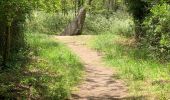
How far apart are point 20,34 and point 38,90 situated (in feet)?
20.2

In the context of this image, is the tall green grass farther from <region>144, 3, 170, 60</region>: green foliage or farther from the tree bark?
the tree bark

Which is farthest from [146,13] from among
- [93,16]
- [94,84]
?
[93,16]

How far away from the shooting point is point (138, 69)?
41.1 ft

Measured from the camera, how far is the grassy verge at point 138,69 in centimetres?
1019

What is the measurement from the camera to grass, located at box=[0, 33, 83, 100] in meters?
9.66

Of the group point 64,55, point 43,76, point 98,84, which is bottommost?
point 64,55

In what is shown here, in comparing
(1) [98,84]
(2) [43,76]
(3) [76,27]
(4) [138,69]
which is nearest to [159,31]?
(4) [138,69]

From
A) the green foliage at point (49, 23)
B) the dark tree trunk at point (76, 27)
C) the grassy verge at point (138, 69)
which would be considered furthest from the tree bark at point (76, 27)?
the grassy verge at point (138, 69)

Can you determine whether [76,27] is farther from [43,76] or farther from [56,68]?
[43,76]

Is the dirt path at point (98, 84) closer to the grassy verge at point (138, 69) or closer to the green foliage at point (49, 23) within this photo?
the grassy verge at point (138, 69)

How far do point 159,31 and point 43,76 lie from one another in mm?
4926

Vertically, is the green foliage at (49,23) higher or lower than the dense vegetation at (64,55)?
lower

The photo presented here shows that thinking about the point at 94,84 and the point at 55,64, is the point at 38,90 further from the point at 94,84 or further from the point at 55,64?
the point at 55,64

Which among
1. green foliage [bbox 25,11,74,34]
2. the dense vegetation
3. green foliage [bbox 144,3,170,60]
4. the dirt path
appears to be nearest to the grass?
the dense vegetation
